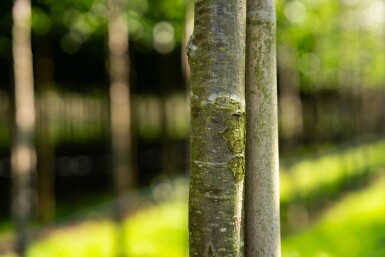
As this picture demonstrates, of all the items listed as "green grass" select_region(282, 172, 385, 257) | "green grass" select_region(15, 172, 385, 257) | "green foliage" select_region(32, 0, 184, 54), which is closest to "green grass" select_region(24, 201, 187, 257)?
"green grass" select_region(15, 172, 385, 257)

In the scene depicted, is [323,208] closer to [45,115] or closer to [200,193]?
[45,115]

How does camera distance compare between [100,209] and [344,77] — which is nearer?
[100,209]

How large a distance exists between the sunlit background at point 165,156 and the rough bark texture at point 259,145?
5.19 metres

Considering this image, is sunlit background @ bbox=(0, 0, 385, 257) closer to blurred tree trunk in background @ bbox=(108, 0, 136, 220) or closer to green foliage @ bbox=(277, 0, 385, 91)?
green foliage @ bbox=(277, 0, 385, 91)

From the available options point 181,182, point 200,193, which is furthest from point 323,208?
point 200,193

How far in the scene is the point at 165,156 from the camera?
53.5 ft

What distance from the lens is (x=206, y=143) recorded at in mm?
2555

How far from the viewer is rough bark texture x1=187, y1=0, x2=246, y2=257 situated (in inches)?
100

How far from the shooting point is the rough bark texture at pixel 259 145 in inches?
110

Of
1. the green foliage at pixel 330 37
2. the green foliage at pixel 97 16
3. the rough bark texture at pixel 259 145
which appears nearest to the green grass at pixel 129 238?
the green foliage at pixel 97 16

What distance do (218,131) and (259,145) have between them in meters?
0.31

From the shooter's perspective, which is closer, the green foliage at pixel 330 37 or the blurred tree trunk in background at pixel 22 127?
the blurred tree trunk in background at pixel 22 127

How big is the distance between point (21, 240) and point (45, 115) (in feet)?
26.7

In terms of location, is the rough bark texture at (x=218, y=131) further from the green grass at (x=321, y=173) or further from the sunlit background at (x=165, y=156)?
the green grass at (x=321, y=173)
